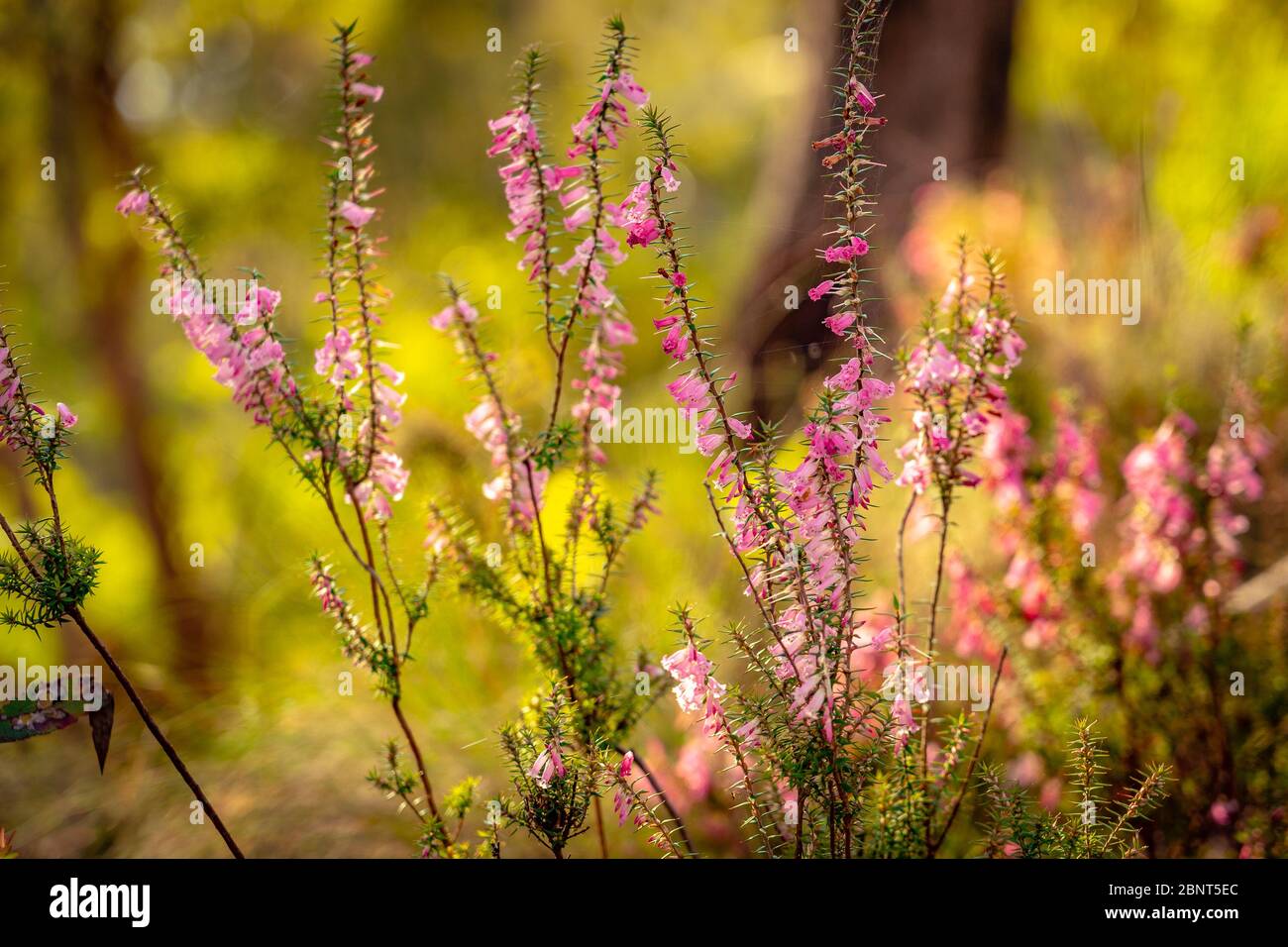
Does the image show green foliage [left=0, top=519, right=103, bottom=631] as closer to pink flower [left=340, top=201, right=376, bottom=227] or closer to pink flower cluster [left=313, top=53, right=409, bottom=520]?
pink flower cluster [left=313, top=53, right=409, bottom=520]

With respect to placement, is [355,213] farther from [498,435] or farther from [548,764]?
[548,764]

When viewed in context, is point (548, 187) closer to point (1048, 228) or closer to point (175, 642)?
point (175, 642)

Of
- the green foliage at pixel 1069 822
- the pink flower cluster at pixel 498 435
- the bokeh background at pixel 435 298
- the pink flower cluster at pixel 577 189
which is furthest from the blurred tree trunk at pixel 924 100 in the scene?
the green foliage at pixel 1069 822

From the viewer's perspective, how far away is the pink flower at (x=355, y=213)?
1490 millimetres

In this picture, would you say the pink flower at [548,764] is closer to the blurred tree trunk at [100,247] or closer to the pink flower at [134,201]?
the pink flower at [134,201]

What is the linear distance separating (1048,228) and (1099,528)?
293 centimetres

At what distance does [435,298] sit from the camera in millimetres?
6387

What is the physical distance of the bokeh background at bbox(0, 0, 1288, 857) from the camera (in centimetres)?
308

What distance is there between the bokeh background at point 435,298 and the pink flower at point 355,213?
53 centimetres

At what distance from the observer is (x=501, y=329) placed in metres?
4.84

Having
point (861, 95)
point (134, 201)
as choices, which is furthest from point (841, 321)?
point (134, 201)

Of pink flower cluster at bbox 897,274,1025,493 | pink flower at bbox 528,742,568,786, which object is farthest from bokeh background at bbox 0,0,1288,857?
pink flower at bbox 528,742,568,786

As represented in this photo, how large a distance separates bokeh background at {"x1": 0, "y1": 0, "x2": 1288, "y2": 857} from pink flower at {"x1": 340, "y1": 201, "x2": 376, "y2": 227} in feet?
1.74

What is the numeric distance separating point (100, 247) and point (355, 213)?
4958mm
